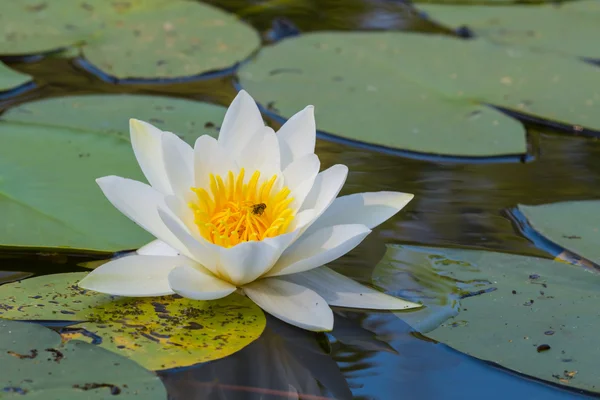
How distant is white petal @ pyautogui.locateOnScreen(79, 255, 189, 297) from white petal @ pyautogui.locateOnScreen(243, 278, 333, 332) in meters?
0.20

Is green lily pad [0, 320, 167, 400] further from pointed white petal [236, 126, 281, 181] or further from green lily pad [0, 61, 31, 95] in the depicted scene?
green lily pad [0, 61, 31, 95]

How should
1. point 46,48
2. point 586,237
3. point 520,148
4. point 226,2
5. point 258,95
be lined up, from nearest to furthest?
point 586,237 < point 520,148 < point 258,95 < point 46,48 < point 226,2

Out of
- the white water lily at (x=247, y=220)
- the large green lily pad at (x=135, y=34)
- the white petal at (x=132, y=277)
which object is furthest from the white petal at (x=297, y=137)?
the large green lily pad at (x=135, y=34)

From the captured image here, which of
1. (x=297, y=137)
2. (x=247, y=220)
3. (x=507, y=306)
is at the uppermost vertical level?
(x=297, y=137)

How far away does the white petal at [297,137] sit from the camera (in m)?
1.90

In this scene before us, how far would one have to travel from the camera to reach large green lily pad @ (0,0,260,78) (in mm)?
3371

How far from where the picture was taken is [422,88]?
3172 millimetres

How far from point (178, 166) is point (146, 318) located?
14.8 inches

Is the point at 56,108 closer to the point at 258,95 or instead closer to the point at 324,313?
the point at 258,95

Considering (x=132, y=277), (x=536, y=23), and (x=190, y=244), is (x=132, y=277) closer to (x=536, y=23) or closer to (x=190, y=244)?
Answer: (x=190, y=244)

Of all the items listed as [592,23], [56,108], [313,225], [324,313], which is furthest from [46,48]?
[592,23]

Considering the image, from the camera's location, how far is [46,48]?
346 cm

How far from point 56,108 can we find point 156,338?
1491 millimetres

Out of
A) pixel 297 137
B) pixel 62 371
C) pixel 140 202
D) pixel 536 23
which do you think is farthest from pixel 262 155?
pixel 536 23
